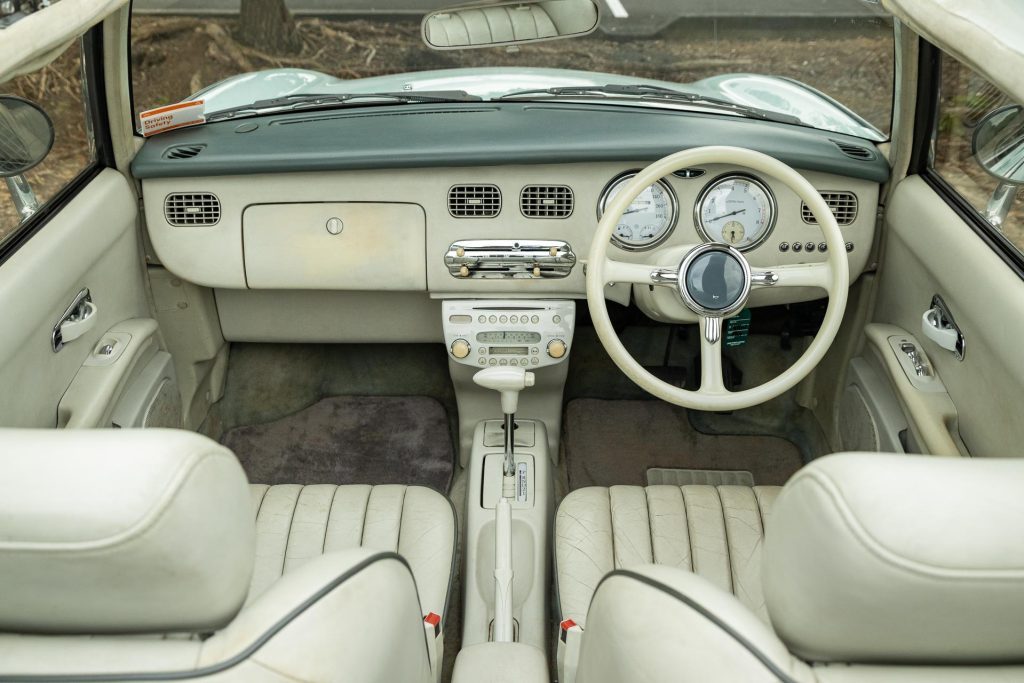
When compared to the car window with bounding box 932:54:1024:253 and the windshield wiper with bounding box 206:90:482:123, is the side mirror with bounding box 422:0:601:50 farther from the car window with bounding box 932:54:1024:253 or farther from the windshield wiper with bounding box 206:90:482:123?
the car window with bounding box 932:54:1024:253

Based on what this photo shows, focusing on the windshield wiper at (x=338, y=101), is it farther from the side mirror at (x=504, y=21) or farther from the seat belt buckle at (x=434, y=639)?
the seat belt buckle at (x=434, y=639)

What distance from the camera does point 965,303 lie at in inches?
79.4

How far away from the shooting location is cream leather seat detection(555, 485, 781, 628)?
1921 mm

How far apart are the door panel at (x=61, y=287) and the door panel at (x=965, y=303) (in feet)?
6.72

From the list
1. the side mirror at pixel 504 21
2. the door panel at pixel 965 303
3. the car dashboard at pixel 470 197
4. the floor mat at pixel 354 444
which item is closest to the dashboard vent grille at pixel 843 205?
the car dashboard at pixel 470 197

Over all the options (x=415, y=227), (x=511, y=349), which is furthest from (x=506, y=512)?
(x=415, y=227)

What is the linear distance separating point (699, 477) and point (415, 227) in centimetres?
123

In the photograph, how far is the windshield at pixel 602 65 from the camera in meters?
2.57

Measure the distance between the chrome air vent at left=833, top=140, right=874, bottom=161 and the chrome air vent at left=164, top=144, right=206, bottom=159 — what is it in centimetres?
176

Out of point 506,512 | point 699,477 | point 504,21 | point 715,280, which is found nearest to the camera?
point 715,280

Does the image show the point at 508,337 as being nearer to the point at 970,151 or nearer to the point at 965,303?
the point at 965,303

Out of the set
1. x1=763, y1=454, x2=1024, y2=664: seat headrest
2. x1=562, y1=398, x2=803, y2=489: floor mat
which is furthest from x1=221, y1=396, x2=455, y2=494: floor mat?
x1=763, y1=454, x2=1024, y2=664: seat headrest

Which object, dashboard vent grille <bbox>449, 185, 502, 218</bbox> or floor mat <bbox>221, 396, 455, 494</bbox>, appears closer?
dashboard vent grille <bbox>449, 185, 502, 218</bbox>

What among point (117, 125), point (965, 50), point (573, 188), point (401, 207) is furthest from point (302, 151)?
point (965, 50)
